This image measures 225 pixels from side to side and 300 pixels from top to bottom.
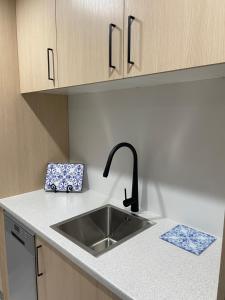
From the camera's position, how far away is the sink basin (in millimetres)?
1271

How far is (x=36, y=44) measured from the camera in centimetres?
138

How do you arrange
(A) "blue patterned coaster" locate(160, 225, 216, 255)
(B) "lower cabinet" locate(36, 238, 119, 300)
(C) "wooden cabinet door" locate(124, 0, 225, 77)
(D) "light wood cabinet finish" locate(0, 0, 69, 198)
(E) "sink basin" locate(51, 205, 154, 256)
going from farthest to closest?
(D) "light wood cabinet finish" locate(0, 0, 69, 198), (E) "sink basin" locate(51, 205, 154, 256), (A) "blue patterned coaster" locate(160, 225, 216, 255), (B) "lower cabinet" locate(36, 238, 119, 300), (C) "wooden cabinet door" locate(124, 0, 225, 77)

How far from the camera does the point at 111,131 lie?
Result: 156 centimetres

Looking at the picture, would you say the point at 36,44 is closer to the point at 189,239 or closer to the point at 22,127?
the point at 22,127

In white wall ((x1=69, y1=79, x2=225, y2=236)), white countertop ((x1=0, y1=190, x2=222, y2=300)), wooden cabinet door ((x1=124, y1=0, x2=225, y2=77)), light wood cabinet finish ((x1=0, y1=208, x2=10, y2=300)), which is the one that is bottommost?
light wood cabinet finish ((x1=0, y1=208, x2=10, y2=300))

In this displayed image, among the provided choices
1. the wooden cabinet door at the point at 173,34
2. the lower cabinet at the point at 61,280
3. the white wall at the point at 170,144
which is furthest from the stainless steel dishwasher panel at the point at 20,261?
the wooden cabinet door at the point at 173,34

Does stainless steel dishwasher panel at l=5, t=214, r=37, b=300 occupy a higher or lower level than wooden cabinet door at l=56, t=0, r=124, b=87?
lower

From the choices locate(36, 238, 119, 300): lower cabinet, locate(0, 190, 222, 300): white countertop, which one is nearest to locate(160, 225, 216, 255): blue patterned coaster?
locate(0, 190, 222, 300): white countertop

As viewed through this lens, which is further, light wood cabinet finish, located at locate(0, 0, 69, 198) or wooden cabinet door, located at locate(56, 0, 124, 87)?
light wood cabinet finish, located at locate(0, 0, 69, 198)

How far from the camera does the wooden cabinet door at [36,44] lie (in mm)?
1279

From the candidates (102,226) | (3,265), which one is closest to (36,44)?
(102,226)

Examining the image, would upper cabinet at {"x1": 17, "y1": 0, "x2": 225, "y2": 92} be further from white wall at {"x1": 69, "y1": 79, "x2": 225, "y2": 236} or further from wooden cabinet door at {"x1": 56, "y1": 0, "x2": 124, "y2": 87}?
white wall at {"x1": 69, "y1": 79, "x2": 225, "y2": 236}

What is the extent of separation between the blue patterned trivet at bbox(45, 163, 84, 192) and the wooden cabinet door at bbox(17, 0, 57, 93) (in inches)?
23.9

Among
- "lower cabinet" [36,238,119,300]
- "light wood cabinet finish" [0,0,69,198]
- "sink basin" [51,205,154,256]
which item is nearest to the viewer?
"lower cabinet" [36,238,119,300]
